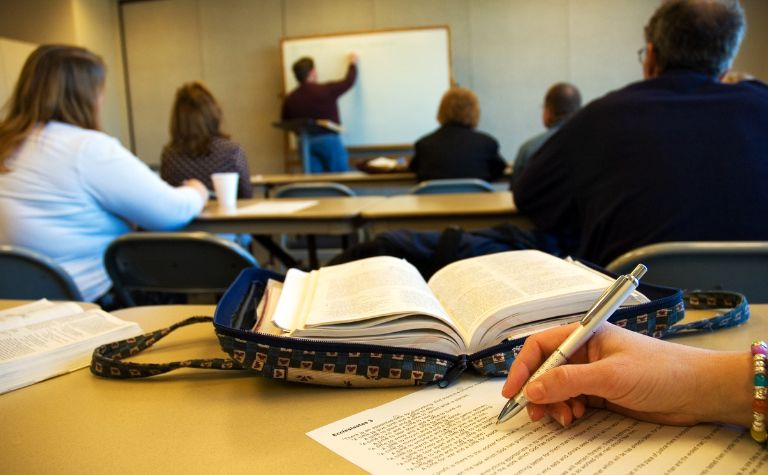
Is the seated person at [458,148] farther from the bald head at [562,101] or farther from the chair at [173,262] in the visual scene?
the chair at [173,262]

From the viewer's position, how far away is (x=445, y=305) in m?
0.72

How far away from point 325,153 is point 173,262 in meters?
4.40

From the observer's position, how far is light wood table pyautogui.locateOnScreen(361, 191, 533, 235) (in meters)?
1.99

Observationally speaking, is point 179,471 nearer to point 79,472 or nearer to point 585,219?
point 79,472

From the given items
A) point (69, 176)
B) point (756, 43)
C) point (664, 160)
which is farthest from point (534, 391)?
point (756, 43)

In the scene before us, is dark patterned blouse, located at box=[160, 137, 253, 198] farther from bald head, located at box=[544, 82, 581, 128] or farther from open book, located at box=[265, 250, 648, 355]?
open book, located at box=[265, 250, 648, 355]

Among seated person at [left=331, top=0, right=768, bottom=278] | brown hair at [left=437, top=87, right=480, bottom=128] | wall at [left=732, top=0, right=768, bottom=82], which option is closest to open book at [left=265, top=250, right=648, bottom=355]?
seated person at [left=331, top=0, right=768, bottom=278]

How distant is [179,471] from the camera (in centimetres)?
44

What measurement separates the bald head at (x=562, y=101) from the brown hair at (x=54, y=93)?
2.68m

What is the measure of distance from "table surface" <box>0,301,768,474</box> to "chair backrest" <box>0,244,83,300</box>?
37.7 inches

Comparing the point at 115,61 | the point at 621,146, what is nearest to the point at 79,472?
the point at 621,146

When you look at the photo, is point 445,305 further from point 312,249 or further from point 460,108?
point 460,108

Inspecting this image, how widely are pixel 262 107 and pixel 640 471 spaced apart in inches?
283

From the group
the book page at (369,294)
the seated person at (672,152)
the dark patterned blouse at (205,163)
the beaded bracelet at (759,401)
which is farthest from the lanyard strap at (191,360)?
the dark patterned blouse at (205,163)
